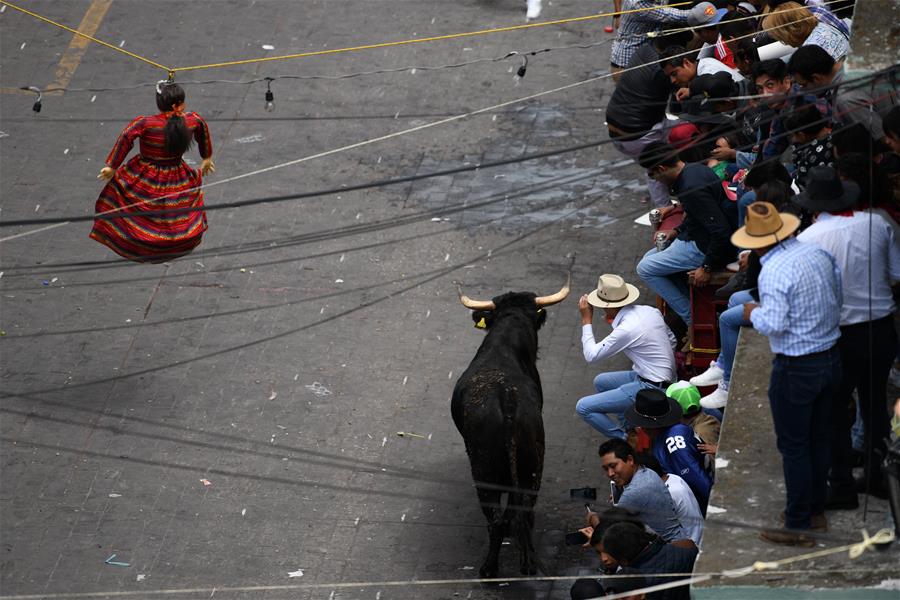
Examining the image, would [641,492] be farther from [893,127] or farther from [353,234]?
[353,234]

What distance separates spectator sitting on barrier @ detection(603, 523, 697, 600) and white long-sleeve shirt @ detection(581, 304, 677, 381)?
2323 millimetres

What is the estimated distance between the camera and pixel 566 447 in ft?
39.8

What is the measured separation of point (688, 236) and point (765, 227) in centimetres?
363

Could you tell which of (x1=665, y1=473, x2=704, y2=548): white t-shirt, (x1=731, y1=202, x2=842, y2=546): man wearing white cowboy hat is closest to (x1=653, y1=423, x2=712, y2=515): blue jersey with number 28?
(x1=665, y1=473, x2=704, y2=548): white t-shirt

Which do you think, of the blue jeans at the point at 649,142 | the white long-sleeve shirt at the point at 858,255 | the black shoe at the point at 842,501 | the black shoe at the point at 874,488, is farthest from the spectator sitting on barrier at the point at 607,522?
the blue jeans at the point at 649,142

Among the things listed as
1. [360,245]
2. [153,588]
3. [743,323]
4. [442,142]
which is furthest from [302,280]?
[743,323]

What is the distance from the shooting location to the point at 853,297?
847 cm

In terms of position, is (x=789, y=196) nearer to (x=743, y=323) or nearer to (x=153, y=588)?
(x=743, y=323)

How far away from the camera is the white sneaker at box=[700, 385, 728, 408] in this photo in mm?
10656

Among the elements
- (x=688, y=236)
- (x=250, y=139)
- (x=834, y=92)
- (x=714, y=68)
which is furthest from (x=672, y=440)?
(x=250, y=139)

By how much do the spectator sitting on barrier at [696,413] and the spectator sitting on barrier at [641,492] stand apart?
0.72m

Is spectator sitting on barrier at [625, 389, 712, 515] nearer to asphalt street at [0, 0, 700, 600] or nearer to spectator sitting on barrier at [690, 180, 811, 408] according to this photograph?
spectator sitting on barrier at [690, 180, 811, 408]

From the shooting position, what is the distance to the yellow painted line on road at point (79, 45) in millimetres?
17711

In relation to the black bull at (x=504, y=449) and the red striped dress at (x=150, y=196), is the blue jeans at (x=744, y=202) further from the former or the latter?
the red striped dress at (x=150, y=196)
